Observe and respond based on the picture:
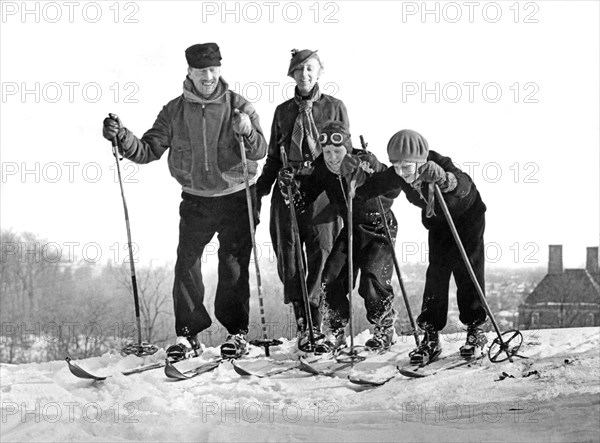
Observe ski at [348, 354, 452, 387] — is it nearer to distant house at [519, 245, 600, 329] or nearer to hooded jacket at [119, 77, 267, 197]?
hooded jacket at [119, 77, 267, 197]

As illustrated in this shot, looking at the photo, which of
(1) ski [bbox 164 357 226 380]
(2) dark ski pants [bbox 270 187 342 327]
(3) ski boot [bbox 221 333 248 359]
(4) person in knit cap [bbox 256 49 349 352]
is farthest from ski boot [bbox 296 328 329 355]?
(1) ski [bbox 164 357 226 380]

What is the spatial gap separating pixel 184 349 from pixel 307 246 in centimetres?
133

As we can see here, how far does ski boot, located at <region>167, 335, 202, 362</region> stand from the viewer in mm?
6844

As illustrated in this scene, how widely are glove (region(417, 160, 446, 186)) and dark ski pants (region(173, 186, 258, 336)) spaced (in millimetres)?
1737

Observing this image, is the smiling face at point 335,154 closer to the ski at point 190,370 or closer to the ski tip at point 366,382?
the ski tip at point 366,382

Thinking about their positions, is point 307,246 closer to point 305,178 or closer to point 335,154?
point 305,178

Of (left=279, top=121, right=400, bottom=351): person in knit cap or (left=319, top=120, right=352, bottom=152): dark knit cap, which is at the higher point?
(left=319, top=120, right=352, bottom=152): dark knit cap

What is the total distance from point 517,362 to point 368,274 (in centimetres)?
132

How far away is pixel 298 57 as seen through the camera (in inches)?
266

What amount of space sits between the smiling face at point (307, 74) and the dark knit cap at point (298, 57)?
0.02 metres

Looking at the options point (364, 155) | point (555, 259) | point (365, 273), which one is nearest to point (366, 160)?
point (364, 155)

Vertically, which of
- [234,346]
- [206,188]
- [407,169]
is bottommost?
[234,346]

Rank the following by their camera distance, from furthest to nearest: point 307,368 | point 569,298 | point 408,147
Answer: point 569,298, point 307,368, point 408,147

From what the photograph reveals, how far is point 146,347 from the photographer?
6922 millimetres
